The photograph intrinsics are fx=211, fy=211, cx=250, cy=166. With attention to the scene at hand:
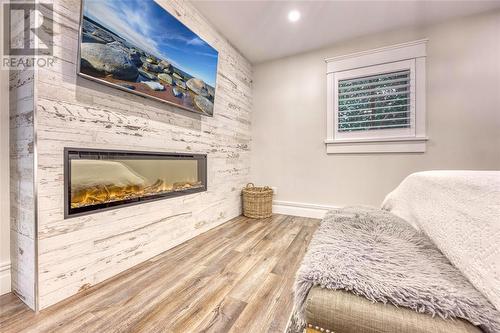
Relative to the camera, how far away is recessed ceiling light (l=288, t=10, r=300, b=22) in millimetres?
2201

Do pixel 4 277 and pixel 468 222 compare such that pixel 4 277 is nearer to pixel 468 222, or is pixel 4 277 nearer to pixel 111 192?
pixel 111 192

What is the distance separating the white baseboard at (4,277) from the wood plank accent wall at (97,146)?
0.35 metres

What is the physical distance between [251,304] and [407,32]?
126 inches

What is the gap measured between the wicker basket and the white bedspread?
185 centimetres

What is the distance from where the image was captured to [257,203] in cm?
283

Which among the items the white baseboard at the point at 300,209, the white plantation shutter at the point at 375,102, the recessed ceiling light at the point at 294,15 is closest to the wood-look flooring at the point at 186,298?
the white baseboard at the point at 300,209

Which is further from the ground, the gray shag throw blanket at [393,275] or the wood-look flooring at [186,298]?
the gray shag throw blanket at [393,275]

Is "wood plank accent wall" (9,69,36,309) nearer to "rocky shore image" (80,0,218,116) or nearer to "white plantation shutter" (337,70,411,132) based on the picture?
"rocky shore image" (80,0,218,116)

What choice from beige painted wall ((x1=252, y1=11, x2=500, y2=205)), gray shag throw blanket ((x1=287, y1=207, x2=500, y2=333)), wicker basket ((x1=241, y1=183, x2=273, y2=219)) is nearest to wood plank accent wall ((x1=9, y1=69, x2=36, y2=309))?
gray shag throw blanket ((x1=287, y1=207, x2=500, y2=333))

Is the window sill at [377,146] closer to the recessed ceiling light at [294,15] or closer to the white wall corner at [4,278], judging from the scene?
the recessed ceiling light at [294,15]

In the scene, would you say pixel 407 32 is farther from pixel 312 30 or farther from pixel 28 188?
pixel 28 188

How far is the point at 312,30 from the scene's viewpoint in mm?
2504

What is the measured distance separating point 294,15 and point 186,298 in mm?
2713

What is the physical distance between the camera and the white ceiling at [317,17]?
6.88ft
